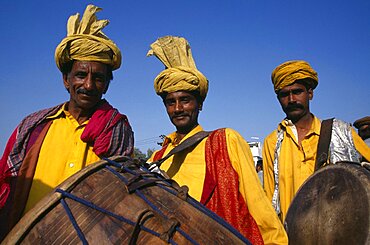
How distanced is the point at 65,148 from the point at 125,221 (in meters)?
1.19

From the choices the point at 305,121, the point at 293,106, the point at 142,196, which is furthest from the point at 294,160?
the point at 142,196

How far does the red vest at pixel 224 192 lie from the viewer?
2462mm

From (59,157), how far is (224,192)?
45.8 inches

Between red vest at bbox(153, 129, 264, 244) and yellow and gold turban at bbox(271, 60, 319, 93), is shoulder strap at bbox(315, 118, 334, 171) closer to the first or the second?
yellow and gold turban at bbox(271, 60, 319, 93)

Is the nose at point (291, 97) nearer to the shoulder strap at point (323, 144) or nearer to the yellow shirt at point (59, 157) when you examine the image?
the shoulder strap at point (323, 144)

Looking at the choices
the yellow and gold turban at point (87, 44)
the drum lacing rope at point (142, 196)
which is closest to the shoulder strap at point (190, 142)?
the yellow and gold turban at point (87, 44)

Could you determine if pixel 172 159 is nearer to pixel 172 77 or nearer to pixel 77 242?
pixel 172 77

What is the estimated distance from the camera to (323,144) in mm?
3639

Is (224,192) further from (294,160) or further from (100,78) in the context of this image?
(294,160)

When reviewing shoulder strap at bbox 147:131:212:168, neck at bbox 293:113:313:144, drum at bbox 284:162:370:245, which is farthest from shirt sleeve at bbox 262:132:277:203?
shoulder strap at bbox 147:131:212:168

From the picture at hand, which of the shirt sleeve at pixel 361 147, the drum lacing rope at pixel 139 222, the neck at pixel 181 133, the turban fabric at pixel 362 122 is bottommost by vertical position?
the shirt sleeve at pixel 361 147

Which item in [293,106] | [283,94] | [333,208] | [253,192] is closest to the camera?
[253,192]

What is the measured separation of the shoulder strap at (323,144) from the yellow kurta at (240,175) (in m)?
1.14

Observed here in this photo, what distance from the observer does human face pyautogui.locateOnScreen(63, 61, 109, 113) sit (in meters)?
2.70
